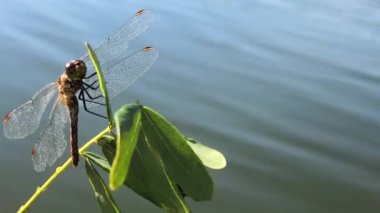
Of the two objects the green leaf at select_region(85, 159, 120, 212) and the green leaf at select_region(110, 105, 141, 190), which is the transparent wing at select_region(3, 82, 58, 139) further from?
the green leaf at select_region(110, 105, 141, 190)

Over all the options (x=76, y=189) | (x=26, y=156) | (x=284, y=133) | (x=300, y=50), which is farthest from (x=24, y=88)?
(x=300, y=50)

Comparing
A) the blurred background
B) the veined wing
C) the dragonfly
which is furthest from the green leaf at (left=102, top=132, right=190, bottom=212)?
the blurred background

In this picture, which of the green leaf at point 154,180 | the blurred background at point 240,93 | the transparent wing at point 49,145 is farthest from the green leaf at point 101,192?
the blurred background at point 240,93

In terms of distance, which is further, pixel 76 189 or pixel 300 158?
pixel 300 158

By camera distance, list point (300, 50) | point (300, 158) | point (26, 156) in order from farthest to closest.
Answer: point (300, 50) → point (300, 158) → point (26, 156)

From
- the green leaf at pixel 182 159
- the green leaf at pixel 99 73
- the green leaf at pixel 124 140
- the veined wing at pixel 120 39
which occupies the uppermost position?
the veined wing at pixel 120 39

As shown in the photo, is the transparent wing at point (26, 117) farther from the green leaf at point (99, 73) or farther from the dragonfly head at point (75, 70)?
the green leaf at point (99, 73)

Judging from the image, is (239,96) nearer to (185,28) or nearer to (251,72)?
(251,72)

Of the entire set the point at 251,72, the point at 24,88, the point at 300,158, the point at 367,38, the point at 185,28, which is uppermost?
the point at 367,38
